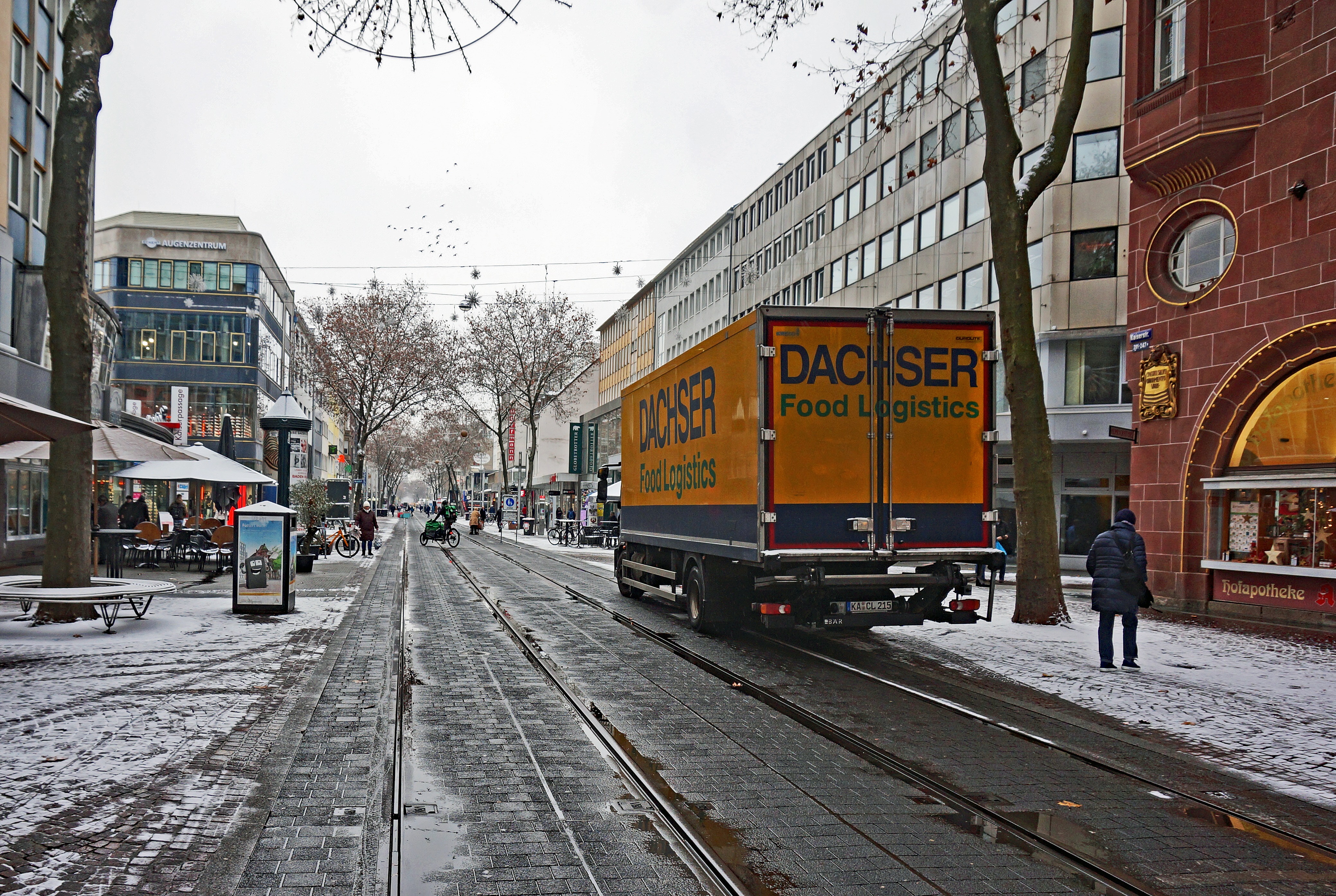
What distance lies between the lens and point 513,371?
190ft

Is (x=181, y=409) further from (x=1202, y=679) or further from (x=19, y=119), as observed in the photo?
(x=1202, y=679)

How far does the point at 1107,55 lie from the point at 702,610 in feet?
80.5

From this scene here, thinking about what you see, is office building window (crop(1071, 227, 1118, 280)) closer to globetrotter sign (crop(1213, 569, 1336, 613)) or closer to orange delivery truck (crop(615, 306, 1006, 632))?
globetrotter sign (crop(1213, 569, 1336, 613))

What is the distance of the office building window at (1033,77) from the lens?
31.8 meters

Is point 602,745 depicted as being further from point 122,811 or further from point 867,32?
point 867,32

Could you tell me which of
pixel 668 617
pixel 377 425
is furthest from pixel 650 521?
pixel 377 425

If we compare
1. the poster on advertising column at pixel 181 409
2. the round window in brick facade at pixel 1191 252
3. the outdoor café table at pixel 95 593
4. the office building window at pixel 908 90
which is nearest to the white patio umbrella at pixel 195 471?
the outdoor café table at pixel 95 593

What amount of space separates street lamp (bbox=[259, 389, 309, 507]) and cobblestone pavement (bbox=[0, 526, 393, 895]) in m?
8.97

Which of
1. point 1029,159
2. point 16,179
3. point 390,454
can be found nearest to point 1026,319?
point 1029,159

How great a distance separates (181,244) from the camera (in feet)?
210

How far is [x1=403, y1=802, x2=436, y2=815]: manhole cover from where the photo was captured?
18.1 ft

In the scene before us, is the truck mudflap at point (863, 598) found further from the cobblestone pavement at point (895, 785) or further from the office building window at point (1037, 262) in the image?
the office building window at point (1037, 262)

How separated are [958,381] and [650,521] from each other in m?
6.01

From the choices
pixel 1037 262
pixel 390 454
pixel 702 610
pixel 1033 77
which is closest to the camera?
pixel 702 610
